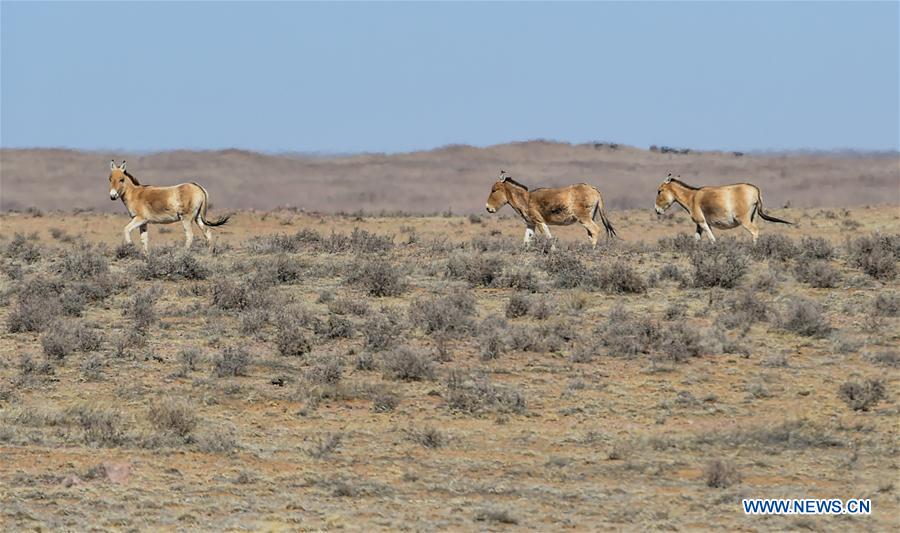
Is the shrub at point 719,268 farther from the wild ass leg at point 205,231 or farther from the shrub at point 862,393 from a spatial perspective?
the wild ass leg at point 205,231

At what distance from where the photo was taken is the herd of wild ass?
1055 inches

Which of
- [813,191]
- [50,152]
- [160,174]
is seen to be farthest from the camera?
[50,152]

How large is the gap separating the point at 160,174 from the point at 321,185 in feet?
33.2

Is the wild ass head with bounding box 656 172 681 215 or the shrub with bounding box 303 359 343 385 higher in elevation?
the wild ass head with bounding box 656 172 681 215

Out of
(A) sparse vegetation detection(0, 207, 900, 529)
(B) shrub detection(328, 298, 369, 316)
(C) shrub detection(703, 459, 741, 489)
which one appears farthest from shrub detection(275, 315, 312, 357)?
A: (C) shrub detection(703, 459, 741, 489)

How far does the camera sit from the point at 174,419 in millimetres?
13891

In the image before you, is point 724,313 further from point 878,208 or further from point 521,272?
point 878,208

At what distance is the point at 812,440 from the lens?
1358 cm

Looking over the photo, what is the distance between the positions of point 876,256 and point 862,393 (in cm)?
886

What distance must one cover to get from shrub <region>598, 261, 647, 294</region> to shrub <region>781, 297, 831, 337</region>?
3.23 metres

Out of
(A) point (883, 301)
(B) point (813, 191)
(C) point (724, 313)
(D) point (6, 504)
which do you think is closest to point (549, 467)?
(D) point (6, 504)

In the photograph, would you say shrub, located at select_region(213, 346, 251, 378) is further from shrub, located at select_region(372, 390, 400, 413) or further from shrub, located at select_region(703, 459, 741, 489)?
shrub, located at select_region(703, 459, 741, 489)

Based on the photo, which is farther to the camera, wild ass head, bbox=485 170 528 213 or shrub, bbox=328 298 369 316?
wild ass head, bbox=485 170 528 213

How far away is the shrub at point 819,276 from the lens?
2212 centimetres
